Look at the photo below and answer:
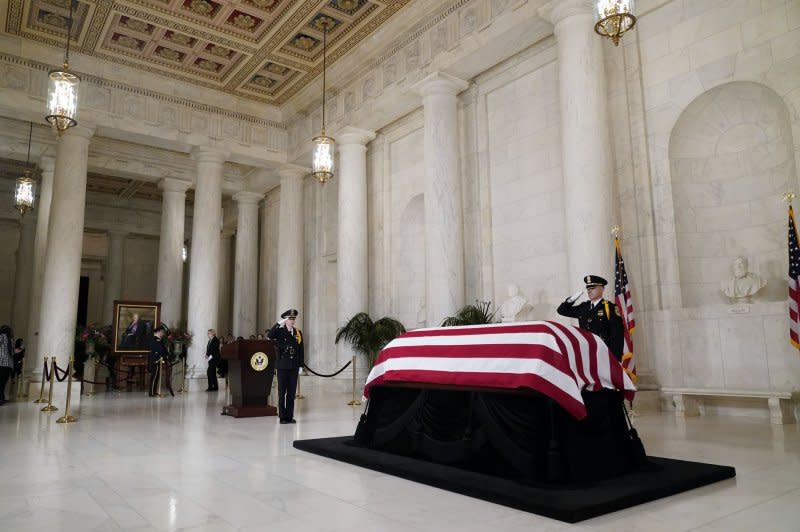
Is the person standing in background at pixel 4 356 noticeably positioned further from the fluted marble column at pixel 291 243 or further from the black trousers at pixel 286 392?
the black trousers at pixel 286 392

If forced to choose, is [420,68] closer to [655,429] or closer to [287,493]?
[655,429]

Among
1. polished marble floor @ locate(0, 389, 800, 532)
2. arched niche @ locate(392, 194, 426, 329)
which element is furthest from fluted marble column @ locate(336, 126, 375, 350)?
polished marble floor @ locate(0, 389, 800, 532)

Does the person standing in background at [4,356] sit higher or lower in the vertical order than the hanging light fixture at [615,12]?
lower

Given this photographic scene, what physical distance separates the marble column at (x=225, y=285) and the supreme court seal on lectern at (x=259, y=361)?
47.4 feet

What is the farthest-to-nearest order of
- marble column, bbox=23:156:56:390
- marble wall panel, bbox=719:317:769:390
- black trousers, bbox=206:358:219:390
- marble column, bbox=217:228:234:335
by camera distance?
marble column, bbox=217:228:234:335, marble column, bbox=23:156:56:390, black trousers, bbox=206:358:219:390, marble wall panel, bbox=719:317:769:390

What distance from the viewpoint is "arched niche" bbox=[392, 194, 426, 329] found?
542 inches

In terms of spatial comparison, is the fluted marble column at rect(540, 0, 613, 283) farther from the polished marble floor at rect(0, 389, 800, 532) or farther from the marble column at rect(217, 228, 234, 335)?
the marble column at rect(217, 228, 234, 335)

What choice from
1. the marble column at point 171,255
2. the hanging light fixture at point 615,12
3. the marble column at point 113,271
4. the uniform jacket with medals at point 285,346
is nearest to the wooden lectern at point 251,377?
the uniform jacket with medals at point 285,346

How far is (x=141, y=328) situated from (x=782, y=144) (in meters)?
15.4

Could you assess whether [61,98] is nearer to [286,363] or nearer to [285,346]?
[285,346]

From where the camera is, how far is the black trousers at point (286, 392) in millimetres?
8305

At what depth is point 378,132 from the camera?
602 inches

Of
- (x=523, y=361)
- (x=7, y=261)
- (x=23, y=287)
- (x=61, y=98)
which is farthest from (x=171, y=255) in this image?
(x=523, y=361)

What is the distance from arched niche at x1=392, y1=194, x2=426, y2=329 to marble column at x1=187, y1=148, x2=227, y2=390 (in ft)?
16.9
